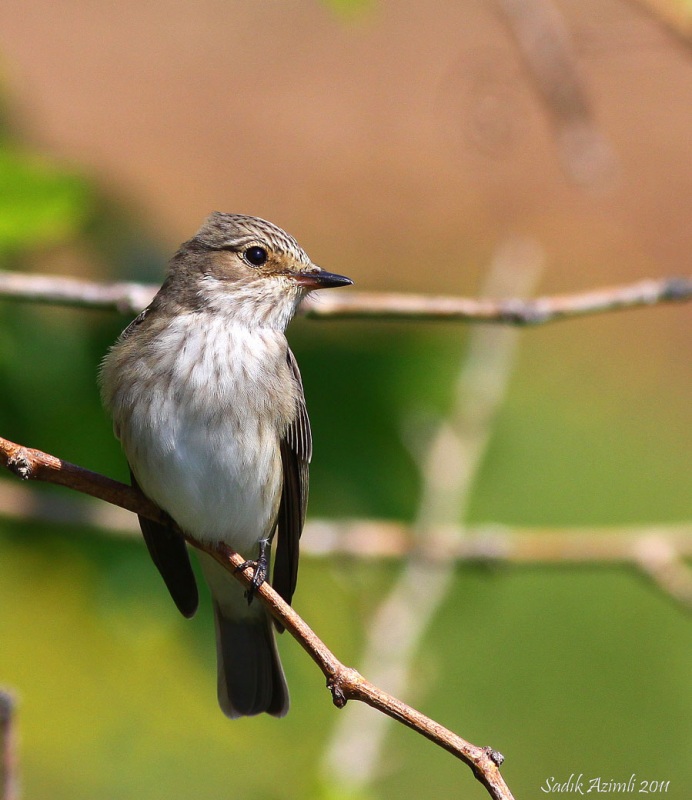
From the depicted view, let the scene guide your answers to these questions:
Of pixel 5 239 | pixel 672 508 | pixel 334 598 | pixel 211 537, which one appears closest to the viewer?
pixel 5 239

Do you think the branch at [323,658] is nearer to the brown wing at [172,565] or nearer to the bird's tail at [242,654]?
the brown wing at [172,565]

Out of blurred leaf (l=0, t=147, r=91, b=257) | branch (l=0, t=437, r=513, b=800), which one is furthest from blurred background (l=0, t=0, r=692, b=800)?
branch (l=0, t=437, r=513, b=800)

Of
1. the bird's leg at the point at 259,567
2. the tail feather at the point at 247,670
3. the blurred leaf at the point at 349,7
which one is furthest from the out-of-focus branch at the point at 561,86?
the tail feather at the point at 247,670

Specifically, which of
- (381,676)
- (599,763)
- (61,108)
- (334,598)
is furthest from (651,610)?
(61,108)

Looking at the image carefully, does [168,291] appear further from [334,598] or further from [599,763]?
[599,763]

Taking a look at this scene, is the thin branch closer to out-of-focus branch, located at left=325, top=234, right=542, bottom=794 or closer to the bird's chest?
out-of-focus branch, located at left=325, top=234, right=542, bottom=794

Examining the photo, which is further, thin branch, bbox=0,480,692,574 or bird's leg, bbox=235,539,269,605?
thin branch, bbox=0,480,692,574

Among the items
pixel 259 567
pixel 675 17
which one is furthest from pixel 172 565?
pixel 675 17
